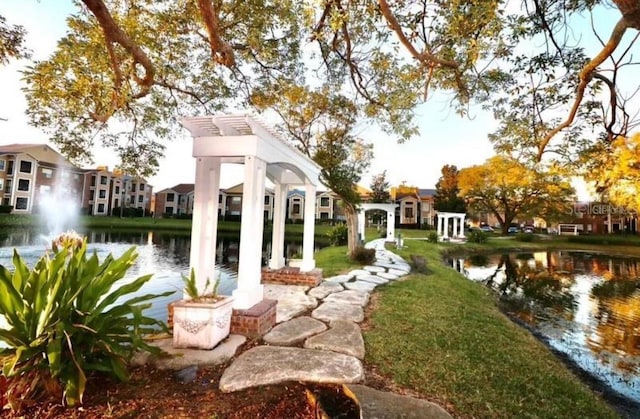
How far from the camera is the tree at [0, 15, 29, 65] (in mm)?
3947

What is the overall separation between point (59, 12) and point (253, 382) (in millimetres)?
6057

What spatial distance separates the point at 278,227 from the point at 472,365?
4.33 m

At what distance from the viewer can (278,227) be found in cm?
664

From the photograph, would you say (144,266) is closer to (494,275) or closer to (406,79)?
(406,79)

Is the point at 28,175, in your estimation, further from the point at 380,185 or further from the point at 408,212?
the point at 408,212

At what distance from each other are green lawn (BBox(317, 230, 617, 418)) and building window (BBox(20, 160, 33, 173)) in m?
38.3

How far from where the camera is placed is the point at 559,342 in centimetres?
558

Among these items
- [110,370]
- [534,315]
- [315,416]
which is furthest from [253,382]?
[534,315]

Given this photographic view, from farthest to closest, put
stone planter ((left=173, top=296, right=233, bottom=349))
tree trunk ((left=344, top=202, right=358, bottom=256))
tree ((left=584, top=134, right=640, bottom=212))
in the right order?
tree trunk ((left=344, top=202, right=358, bottom=256)), tree ((left=584, top=134, right=640, bottom=212)), stone planter ((left=173, top=296, right=233, bottom=349))

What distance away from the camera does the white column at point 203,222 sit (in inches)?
154

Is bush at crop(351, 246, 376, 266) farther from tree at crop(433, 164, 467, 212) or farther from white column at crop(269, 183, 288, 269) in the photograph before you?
tree at crop(433, 164, 467, 212)

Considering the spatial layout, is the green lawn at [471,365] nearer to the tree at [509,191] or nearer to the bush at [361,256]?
the bush at [361,256]

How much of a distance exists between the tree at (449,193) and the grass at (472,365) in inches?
989

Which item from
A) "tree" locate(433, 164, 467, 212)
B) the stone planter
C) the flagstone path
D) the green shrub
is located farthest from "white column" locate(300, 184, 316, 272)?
"tree" locate(433, 164, 467, 212)
